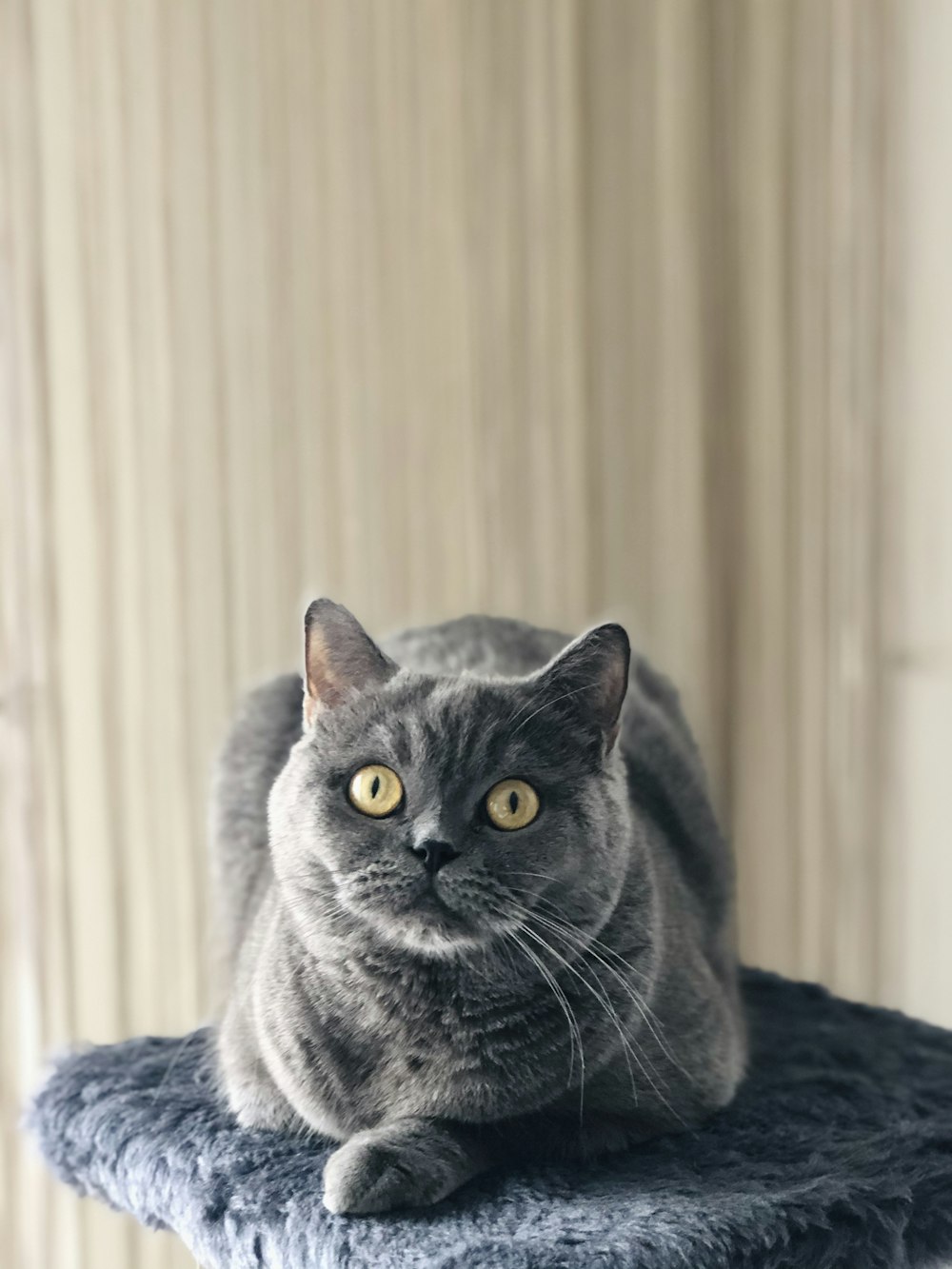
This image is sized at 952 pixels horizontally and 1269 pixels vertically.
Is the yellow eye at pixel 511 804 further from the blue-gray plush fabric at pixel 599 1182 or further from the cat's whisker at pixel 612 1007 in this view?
the blue-gray plush fabric at pixel 599 1182

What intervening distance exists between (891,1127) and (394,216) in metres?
1.17

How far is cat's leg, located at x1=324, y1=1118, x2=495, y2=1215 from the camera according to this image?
31.4 inches

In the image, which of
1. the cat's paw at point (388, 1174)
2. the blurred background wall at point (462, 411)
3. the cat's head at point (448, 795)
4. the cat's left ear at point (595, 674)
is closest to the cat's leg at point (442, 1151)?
the cat's paw at point (388, 1174)

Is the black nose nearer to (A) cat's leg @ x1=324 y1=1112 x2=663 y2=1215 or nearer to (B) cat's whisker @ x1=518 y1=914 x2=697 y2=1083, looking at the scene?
(B) cat's whisker @ x1=518 y1=914 x2=697 y2=1083

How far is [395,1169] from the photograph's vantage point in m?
0.80

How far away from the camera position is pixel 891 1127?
100cm

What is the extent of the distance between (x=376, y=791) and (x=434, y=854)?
0.07m

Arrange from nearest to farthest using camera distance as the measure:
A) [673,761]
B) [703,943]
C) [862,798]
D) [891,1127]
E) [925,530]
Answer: [891,1127], [703,943], [673,761], [925,530], [862,798]

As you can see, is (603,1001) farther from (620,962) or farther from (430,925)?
(430,925)

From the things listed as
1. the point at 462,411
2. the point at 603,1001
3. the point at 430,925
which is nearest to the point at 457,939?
the point at 430,925

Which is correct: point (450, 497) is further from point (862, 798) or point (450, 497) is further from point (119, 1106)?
point (119, 1106)

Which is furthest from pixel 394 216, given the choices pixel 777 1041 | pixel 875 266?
pixel 777 1041

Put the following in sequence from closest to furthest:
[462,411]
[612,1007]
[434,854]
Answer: [434,854], [612,1007], [462,411]

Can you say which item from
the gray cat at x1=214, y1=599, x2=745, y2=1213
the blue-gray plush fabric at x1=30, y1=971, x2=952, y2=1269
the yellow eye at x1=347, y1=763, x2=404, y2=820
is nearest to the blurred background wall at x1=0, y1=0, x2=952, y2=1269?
the blue-gray plush fabric at x1=30, y1=971, x2=952, y2=1269
